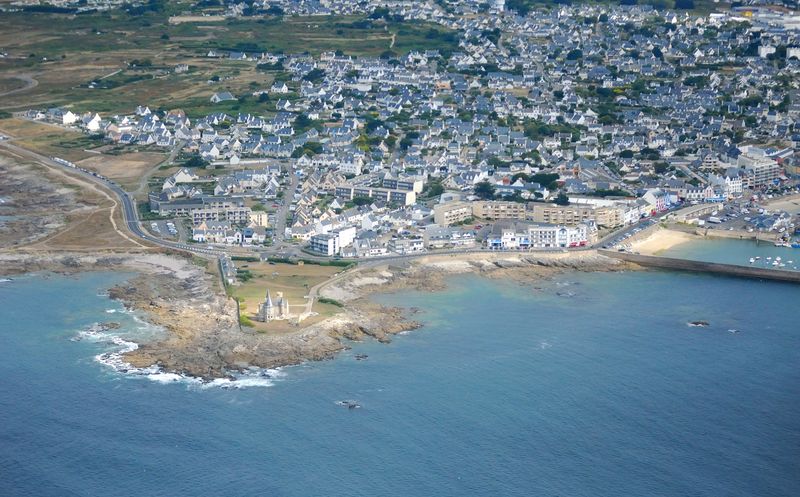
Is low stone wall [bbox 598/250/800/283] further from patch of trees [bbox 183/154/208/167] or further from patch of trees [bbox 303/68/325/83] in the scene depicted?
patch of trees [bbox 303/68/325/83]

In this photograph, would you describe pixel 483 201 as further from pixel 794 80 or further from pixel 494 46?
pixel 494 46

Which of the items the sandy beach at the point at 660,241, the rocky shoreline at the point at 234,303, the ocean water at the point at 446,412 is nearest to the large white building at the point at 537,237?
the rocky shoreline at the point at 234,303

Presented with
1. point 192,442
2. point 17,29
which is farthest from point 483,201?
point 17,29

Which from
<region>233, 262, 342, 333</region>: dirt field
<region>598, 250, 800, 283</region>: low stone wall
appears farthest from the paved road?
<region>598, 250, 800, 283</region>: low stone wall

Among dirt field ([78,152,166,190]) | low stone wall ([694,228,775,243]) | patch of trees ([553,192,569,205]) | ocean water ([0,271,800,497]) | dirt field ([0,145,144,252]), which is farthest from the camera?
dirt field ([78,152,166,190])

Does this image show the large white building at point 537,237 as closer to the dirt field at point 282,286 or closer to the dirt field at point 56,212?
the dirt field at point 282,286

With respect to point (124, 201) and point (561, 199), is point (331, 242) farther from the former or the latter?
point (124, 201)
